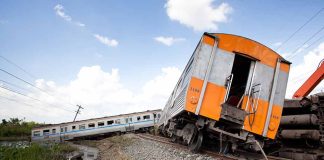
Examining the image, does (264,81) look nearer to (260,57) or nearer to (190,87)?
(260,57)

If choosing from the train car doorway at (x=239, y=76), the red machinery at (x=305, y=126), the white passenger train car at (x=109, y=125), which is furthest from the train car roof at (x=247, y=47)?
the white passenger train car at (x=109, y=125)

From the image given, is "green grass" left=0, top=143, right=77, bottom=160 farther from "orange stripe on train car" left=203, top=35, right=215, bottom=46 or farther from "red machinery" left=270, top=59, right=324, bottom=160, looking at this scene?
"red machinery" left=270, top=59, right=324, bottom=160

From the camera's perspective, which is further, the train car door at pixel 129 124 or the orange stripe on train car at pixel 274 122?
the train car door at pixel 129 124

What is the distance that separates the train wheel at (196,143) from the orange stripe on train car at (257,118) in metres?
1.22

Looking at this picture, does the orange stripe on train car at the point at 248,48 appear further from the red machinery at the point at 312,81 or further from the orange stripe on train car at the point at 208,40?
the red machinery at the point at 312,81

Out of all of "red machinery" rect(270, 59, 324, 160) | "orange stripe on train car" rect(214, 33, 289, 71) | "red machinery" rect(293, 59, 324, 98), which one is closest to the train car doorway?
"orange stripe on train car" rect(214, 33, 289, 71)

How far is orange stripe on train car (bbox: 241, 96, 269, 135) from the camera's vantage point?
252 inches

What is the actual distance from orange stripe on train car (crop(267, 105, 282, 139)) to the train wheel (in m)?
1.78

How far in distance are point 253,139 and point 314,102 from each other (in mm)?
2610

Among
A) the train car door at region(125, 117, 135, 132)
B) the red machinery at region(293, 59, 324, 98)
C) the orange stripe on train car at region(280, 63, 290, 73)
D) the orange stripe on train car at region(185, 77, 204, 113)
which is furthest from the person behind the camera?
the train car door at region(125, 117, 135, 132)

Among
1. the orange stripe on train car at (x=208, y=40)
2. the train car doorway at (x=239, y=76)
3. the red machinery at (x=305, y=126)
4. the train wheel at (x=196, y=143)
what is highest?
the orange stripe on train car at (x=208, y=40)

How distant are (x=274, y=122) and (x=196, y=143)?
2.18 meters

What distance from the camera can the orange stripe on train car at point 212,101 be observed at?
6223 millimetres

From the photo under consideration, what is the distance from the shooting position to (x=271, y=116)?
6.60m
